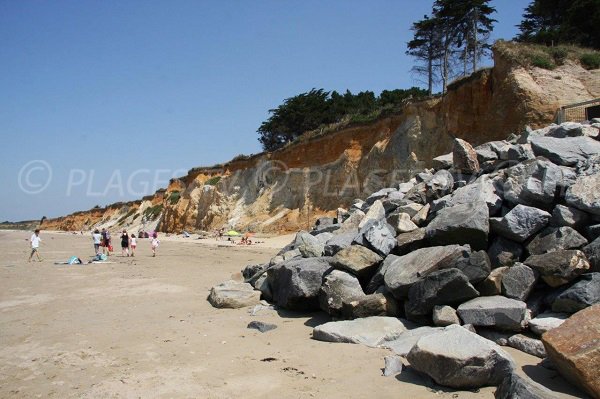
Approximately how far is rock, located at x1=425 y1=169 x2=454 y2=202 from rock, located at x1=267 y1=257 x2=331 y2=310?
279cm

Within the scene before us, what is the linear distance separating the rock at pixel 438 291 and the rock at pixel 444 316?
0.12 m

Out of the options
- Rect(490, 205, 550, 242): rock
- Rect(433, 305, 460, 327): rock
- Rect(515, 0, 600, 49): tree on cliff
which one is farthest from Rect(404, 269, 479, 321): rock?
Rect(515, 0, 600, 49): tree on cliff

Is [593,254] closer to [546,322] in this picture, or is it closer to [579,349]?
[546,322]

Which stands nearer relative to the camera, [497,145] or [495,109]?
[497,145]

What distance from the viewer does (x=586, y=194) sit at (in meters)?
6.38

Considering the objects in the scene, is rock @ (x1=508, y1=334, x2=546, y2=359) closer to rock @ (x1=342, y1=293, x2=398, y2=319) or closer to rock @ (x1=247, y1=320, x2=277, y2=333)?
rock @ (x1=342, y1=293, x2=398, y2=319)

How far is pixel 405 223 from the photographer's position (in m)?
7.88

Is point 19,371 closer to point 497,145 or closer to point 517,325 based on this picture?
point 517,325

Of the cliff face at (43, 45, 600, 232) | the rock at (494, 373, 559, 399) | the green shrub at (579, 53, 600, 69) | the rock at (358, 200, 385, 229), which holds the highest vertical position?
the green shrub at (579, 53, 600, 69)

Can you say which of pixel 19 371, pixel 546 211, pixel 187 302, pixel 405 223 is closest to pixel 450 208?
pixel 405 223

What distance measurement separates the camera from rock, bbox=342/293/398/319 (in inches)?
255

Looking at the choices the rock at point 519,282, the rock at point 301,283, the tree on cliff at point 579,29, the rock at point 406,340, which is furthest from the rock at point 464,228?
the tree on cliff at point 579,29

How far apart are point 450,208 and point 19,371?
252 inches

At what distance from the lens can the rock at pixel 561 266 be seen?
18.4 feet
